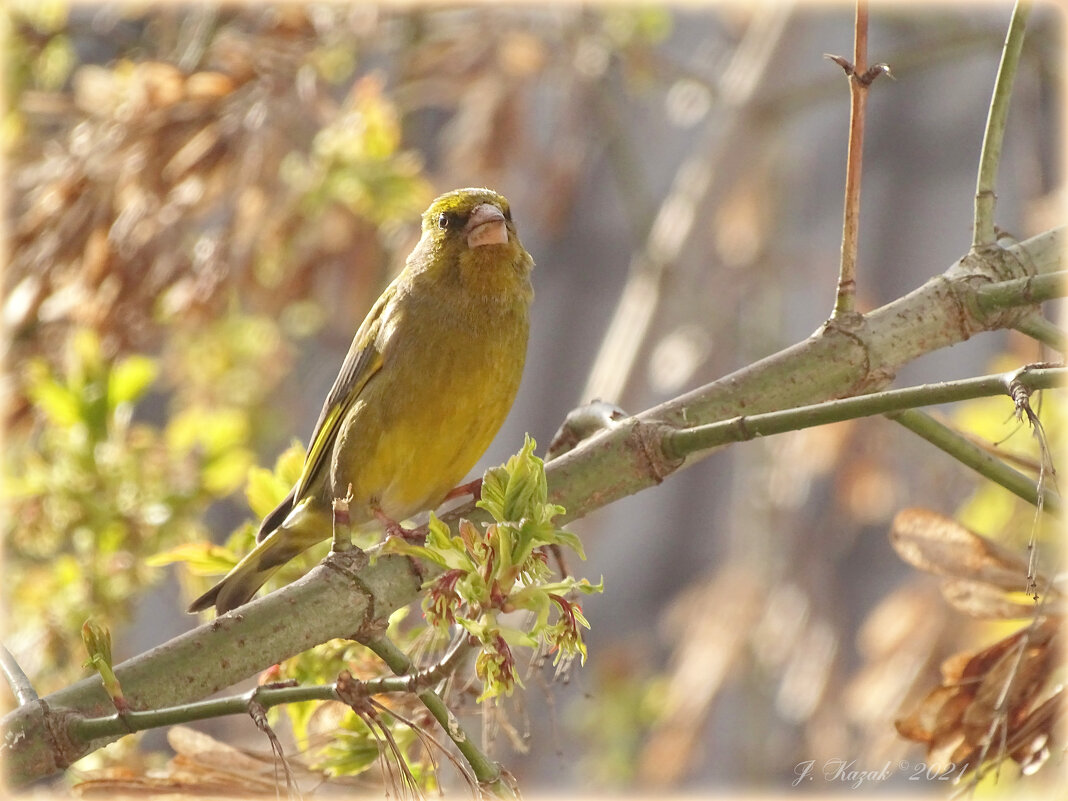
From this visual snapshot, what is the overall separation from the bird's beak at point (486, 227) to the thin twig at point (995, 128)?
3.85 feet

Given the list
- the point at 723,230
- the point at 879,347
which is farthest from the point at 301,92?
the point at 723,230

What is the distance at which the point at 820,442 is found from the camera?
4.73 meters

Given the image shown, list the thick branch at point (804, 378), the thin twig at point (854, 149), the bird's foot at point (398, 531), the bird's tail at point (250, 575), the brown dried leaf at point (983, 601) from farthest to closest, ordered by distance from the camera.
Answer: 1. the bird's tail at point (250, 575)
2. the bird's foot at point (398, 531)
3. the brown dried leaf at point (983, 601)
4. the thick branch at point (804, 378)
5. the thin twig at point (854, 149)

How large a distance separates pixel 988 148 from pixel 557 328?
6.66m

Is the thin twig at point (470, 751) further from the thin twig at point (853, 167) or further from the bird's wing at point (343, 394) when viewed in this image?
the bird's wing at point (343, 394)

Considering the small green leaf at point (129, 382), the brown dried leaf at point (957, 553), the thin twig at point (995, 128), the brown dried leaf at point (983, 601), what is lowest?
the brown dried leaf at point (983, 601)

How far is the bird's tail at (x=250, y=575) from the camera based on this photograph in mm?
2275

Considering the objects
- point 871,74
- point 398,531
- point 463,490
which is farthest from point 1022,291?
point 463,490

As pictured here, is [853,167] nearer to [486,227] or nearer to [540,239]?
[486,227]

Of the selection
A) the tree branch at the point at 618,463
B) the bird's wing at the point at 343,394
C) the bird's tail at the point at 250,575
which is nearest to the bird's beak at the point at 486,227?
the bird's wing at the point at 343,394

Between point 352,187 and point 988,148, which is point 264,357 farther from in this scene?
point 988,148

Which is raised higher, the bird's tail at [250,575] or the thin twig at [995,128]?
the thin twig at [995,128]

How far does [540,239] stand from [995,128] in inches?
252

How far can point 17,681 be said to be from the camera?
1.46m
